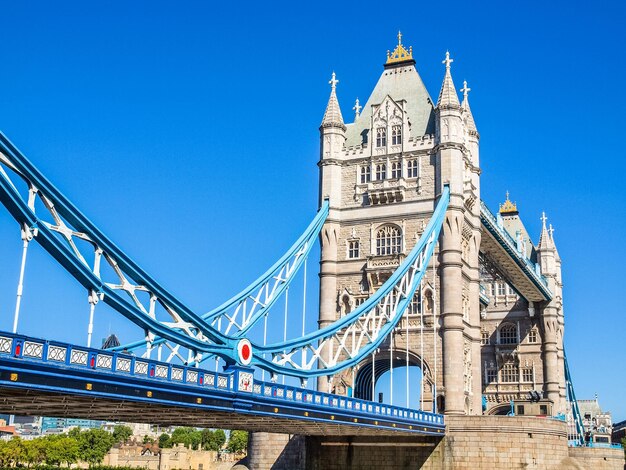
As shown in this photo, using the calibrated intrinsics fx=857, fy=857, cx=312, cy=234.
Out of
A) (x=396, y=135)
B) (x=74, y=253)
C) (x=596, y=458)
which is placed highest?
(x=396, y=135)

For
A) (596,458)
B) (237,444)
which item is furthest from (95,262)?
(237,444)

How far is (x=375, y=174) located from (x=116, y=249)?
87.6 ft

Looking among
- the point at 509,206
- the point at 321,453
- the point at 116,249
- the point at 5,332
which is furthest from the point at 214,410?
the point at 509,206

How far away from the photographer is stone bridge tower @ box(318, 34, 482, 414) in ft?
144

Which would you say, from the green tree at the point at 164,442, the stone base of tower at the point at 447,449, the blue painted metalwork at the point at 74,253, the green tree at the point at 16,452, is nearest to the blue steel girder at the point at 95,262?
the blue painted metalwork at the point at 74,253

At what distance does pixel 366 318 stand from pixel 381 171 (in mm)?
11247

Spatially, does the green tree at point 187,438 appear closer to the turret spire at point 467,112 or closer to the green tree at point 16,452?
the green tree at point 16,452

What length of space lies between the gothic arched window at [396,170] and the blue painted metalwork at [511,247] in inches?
239

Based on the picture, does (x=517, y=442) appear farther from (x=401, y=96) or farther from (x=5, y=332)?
→ (x=5, y=332)

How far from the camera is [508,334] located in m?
68.7

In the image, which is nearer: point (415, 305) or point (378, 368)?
point (415, 305)

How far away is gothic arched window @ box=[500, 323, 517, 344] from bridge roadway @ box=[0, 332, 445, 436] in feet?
114

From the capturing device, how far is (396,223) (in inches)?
1822

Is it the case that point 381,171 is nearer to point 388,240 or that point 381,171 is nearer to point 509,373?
point 388,240
